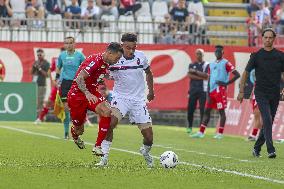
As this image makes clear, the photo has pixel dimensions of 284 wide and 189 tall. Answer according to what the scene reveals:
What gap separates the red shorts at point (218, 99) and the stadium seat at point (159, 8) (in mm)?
11359

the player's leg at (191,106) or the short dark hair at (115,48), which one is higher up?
the short dark hair at (115,48)

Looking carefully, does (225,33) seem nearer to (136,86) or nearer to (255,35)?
(255,35)

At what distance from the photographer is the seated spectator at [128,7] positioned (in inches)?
1451

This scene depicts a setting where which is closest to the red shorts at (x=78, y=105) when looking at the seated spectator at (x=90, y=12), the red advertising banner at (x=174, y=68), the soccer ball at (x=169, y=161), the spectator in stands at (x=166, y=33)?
the soccer ball at (x=169, y=161)

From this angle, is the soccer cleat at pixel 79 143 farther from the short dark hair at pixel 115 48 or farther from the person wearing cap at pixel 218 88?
the person wearing cap at pixel 218 88

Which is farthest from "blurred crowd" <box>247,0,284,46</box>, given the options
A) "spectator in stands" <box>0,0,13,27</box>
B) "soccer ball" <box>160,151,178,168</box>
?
"soccer ball" <box>160,151,178,168</box>

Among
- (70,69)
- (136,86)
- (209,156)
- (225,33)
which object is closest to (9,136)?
(70,69)

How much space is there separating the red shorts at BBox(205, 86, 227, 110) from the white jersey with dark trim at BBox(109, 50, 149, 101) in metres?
11.2

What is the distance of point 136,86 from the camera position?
51.7 ft

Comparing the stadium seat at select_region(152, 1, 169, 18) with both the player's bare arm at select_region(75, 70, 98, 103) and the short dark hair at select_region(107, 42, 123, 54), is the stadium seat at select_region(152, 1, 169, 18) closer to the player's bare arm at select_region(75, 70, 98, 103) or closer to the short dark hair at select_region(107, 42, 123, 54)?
the player's bare arm at select_region(75, 70, 98, 103)

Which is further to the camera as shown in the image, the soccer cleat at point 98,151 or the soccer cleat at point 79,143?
the soccer cleat at point 79,143

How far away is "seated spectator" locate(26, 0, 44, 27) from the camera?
3353 centimetres

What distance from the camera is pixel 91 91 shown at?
16922 mm

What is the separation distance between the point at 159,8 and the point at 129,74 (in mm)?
22637
